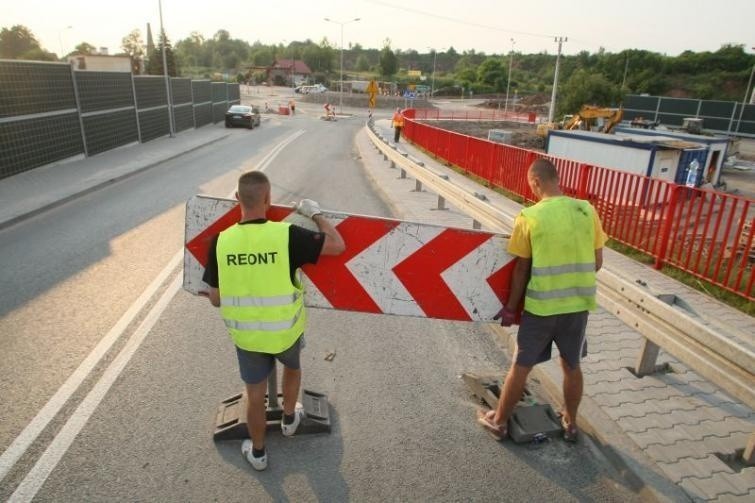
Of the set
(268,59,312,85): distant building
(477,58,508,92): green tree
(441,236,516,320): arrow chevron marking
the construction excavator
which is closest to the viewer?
(441,236,516,320): arrow chevron marking

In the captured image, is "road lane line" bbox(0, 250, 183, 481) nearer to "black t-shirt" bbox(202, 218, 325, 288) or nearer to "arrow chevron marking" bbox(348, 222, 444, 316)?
"black t-shirt" bbox(202, 218, 325, 288)

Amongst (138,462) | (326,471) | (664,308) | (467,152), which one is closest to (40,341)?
(138,462)

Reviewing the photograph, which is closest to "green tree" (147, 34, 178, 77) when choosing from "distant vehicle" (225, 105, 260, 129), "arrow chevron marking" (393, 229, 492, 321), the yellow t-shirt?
"distant vehicle" (225, 105, 260, 129)

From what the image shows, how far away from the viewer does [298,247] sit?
2.94 m

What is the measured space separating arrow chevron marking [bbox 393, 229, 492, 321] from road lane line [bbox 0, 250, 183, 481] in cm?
277

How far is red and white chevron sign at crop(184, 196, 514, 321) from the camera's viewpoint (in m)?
3.54

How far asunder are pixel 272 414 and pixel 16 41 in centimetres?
12532

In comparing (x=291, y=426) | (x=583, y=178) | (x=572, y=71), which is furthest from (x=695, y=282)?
(x=572, y=71)

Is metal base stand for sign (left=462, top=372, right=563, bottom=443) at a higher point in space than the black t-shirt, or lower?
lower

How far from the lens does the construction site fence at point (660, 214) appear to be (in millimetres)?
6613

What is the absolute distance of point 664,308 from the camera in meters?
3.80

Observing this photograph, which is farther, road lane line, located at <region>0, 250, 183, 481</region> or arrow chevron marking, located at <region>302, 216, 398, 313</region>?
arrow chevron marking, located at <region>302, 216, 398, 313</region>

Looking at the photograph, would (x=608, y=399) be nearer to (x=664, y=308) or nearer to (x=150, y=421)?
(x=664, y=308)

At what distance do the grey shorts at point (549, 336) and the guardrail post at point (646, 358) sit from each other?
1.33 meters
